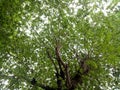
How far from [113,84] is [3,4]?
35.0ft

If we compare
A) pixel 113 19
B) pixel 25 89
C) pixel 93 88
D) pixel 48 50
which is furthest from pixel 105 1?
pixel 25 89

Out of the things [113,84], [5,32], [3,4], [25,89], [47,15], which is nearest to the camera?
[3,4]

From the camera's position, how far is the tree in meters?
14.5

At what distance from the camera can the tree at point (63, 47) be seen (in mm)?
14453

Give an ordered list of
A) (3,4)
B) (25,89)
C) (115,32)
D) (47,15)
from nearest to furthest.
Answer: (3,4)
(115,32)
(47,15)
(25,89)

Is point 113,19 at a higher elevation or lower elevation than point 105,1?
lower

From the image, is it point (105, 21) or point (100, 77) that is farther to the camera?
point (100, 77)

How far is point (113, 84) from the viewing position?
1809 centimetres

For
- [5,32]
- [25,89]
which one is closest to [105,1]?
[5,32]

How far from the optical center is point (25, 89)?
19984mm

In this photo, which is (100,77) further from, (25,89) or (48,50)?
(25,89)

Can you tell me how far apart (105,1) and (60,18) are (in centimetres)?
365

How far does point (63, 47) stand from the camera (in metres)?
17.6

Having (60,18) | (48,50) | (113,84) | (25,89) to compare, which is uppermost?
(60,18)
